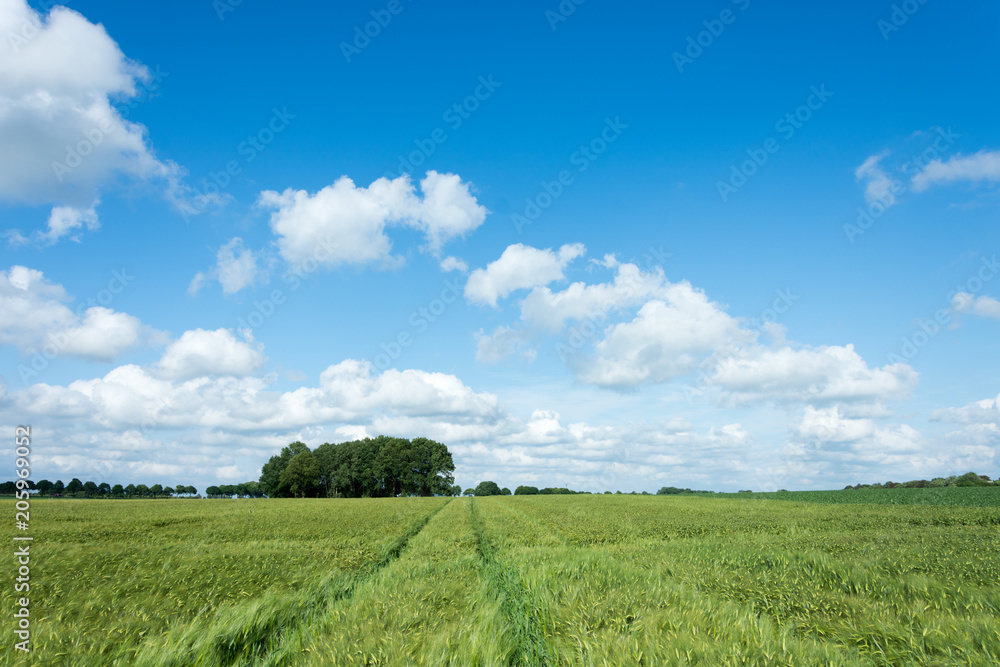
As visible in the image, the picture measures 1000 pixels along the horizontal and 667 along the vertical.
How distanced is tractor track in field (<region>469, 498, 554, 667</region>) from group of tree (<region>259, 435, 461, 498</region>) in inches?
4005

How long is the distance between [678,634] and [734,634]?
2.47ft

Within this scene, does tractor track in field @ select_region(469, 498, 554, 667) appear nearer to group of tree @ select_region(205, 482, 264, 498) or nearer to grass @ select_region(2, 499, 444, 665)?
grass @ select_region(2, 499, 444, 665)

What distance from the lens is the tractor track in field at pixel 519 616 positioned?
22.7ft

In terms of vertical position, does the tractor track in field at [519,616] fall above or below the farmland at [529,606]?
below

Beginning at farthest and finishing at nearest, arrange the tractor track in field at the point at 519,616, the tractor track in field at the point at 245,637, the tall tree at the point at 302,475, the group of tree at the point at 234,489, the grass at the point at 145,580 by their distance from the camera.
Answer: the group of tree at the point at 234,489 < the tall tree at the point at 302,475 < the tractor track in field at the point at 519,616 < the grass at the point at 145,580 < the tractor track in field at the point at 245,637

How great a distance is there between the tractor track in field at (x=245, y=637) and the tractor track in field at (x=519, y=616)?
3515 millimetres

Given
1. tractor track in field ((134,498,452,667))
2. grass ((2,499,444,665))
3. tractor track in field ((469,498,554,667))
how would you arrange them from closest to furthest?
tractor track in field ((134,498,452,667)) → grass ((2,499,444,665)) → tractor track in field ((469,498,554,667))

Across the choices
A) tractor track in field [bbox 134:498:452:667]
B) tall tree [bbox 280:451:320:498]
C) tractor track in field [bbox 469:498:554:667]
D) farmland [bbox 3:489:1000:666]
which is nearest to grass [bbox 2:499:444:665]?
farmland [bbox 3:489:1000:666]

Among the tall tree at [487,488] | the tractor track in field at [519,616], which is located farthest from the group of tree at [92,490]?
the tractor track in field at [519,616]

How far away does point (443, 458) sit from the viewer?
372 feet

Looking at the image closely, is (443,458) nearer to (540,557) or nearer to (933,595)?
(540,557)

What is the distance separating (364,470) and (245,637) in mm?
111619

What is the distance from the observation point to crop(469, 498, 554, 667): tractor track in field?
6930mm

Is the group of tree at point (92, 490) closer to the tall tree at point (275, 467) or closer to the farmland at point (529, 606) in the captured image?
the tall tree at point (275, 467)
